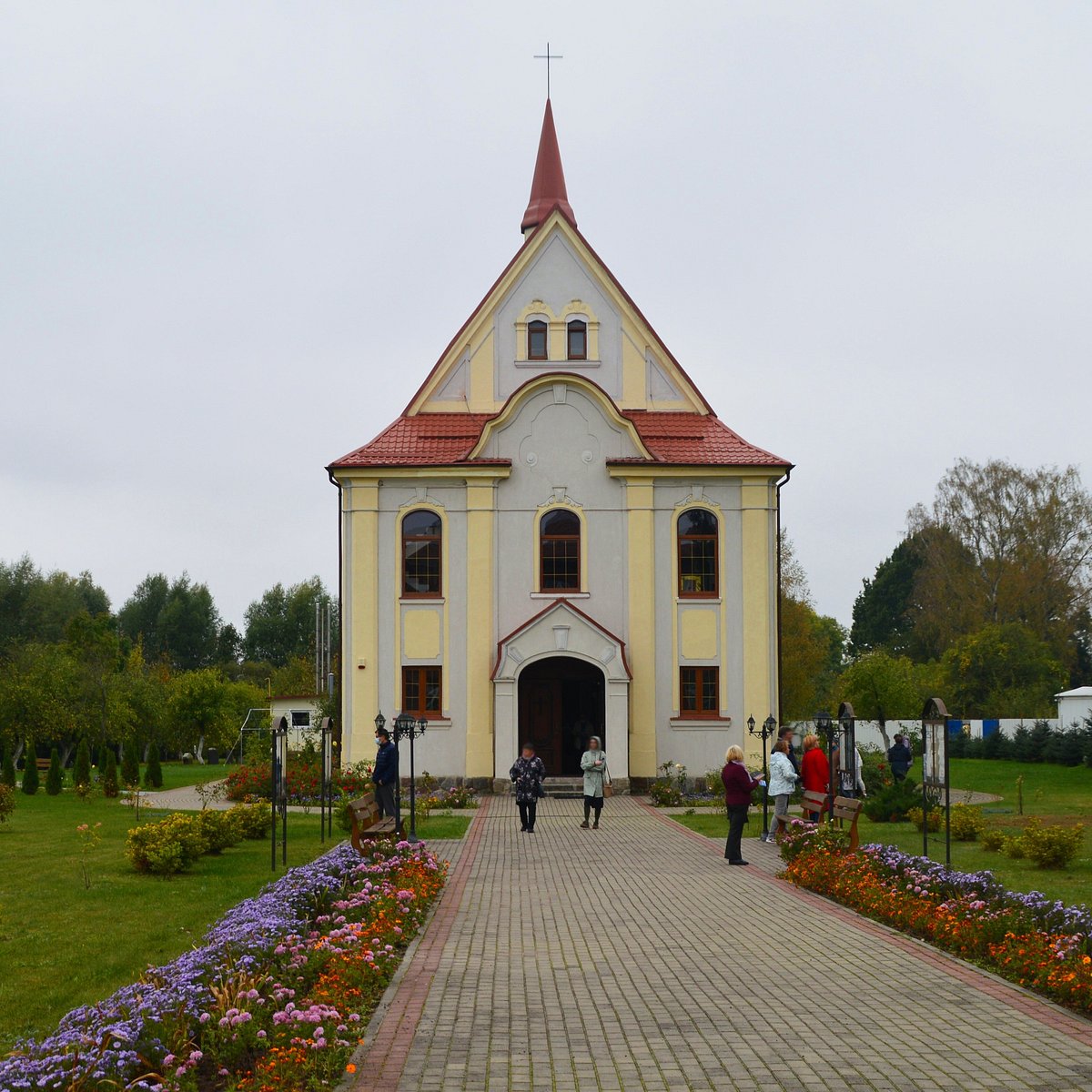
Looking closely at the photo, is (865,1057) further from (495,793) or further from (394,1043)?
(495,793)

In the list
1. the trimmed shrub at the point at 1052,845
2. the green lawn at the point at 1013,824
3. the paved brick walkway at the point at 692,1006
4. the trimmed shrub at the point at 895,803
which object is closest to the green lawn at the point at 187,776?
the trimmed shrub at the point at 895,803

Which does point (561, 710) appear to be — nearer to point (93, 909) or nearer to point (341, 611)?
point (341, 611)

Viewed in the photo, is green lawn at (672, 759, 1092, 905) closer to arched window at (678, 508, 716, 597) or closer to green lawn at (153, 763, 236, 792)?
arched window at (678, 508, 716, 597)

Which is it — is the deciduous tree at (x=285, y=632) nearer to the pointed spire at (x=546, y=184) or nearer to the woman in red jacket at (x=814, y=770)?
the pointed spire at (x=546, y=184)

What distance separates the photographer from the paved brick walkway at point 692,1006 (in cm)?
716

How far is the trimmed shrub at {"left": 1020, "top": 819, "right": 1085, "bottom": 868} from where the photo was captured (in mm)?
16328

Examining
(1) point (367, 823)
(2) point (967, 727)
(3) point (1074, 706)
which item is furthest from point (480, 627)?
(2) point (967, 727)

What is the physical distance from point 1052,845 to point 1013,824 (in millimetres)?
6119

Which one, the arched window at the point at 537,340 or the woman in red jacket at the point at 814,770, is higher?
the arched window at the point at 537,340

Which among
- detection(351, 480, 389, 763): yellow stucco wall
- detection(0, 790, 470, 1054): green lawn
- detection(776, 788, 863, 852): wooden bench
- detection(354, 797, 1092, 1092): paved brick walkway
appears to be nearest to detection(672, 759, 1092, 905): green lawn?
detection(776, 788, 863, 852): wooden bench

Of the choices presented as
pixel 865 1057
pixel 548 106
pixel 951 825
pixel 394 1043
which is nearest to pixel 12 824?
pixel 951 825

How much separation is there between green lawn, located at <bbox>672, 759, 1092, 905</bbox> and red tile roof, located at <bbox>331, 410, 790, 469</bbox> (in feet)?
30.3

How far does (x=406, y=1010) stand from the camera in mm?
8672

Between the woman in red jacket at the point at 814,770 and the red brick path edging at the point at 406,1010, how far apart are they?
6776 millimetres
